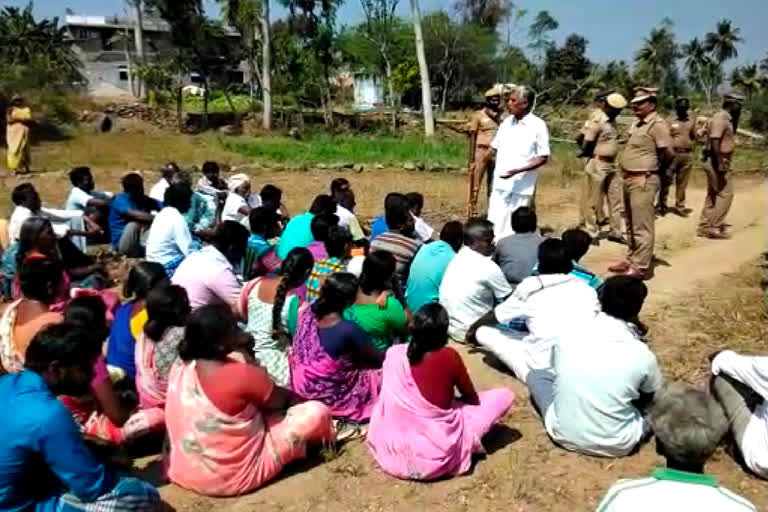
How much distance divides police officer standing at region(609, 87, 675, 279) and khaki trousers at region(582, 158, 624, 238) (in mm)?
1599

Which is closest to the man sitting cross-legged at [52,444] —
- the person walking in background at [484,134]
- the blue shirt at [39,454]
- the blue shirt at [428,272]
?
the blue shirt at [39,454]

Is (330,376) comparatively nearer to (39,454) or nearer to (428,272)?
(39,454)

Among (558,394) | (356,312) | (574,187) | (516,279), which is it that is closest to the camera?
(558,394)

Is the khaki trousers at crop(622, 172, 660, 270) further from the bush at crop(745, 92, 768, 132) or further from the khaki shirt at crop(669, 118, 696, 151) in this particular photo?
the bush at crop(745, 92, 768, 132)

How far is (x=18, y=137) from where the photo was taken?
44.1 feet

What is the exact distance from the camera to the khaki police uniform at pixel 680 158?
31.9ft

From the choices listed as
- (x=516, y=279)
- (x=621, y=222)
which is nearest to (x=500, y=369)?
(x=516, y=279)

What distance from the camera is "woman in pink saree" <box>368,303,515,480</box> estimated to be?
3.64 metres

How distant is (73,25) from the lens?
172 feet

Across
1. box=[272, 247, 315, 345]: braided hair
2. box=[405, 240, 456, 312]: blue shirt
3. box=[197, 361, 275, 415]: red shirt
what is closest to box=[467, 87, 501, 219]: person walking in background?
box=[405, 240, 456, 312]: blue shirt

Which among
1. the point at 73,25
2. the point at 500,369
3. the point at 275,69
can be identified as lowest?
the point at 500,369

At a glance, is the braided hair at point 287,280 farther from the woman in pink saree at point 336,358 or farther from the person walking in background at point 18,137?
the person walking in background at point 18,137

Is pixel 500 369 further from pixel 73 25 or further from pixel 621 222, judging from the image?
pixel 73 25

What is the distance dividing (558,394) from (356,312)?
4.36 feet
